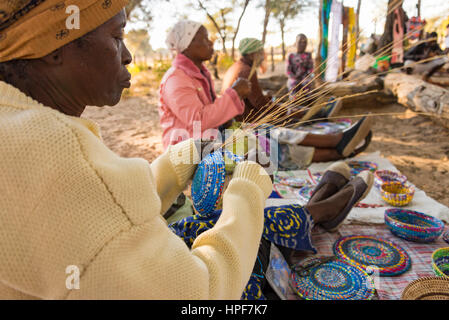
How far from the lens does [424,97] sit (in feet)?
14.7

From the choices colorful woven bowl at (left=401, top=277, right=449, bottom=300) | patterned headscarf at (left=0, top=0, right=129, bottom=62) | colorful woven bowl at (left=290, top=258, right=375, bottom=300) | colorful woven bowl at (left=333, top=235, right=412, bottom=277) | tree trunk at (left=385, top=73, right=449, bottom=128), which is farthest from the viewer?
tree trunk at (left=385, top=73, right=449, bottom=128)

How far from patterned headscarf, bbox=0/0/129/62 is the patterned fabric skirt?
3.02 ft

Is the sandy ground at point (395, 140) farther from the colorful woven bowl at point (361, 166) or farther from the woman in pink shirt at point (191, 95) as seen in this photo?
the woman in pink shirt at point (191, 95)

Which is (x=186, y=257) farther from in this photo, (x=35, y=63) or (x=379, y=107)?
(x=379, y=107)

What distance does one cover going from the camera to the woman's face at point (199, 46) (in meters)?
2.67

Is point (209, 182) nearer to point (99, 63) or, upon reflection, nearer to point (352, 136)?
point (99, 63)

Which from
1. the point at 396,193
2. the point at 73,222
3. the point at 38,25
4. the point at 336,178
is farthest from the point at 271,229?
the point at 396,193

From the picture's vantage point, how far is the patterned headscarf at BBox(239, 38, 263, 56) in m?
3.82

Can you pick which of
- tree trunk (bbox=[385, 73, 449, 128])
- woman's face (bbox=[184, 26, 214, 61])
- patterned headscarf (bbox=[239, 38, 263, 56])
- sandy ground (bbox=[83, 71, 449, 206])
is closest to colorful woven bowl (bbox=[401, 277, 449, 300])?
sandy ground (bbox=[83, 71, 449, 206])

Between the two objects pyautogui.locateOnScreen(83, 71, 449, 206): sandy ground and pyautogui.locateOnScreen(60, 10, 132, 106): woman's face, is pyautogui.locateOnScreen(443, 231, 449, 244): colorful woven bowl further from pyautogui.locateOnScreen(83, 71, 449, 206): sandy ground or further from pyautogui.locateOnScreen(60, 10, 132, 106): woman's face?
pyautogui.locateOnScreen(60, 10, 132, 106): woman's face

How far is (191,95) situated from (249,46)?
5.67ft

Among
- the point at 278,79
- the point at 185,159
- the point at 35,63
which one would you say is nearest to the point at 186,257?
the point at 35,63

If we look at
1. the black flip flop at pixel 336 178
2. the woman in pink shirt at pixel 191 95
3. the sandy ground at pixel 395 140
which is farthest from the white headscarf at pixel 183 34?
the sandy ground at pixel 395 140

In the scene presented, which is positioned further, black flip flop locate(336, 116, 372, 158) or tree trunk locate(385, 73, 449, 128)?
tree trunk locate(385, 73, 449, 128)
